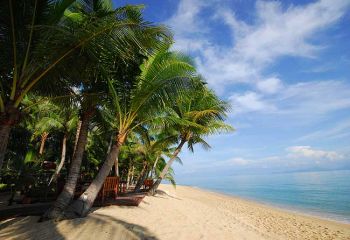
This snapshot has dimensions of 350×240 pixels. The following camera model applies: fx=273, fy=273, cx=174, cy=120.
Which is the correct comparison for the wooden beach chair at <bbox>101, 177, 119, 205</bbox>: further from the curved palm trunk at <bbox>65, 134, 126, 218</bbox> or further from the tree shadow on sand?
the tree shadow on sand

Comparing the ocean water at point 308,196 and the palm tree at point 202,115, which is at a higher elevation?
the palm tree at point 202,115

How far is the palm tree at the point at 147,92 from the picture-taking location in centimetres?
839

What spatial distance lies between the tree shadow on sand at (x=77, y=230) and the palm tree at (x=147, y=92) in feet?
4.42

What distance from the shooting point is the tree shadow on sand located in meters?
5.80

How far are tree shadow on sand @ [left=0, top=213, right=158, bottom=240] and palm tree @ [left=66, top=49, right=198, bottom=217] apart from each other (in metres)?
1.35

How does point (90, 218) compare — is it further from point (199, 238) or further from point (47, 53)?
point (47, 53)

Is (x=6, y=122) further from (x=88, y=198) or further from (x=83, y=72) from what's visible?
(x=88, y=198)

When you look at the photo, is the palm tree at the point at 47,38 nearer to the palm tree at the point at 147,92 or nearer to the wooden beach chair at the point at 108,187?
the palm tree at the point at 147,92

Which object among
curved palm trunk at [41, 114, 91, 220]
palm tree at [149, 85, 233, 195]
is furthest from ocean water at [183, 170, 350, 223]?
curved palm trunk at [41, 114, 91, 220]

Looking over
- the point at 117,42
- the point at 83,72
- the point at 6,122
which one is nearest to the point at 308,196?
the point at 83,72

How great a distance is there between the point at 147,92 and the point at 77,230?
4.32m

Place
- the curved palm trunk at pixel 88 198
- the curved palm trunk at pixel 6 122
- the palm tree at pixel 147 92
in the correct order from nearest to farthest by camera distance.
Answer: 1. the curved palm trunk at pixel 6 122
2. the curved palm trunk at pixel 88 198
3. the palm tree at pixel 147 92

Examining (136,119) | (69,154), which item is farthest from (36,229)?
(69,154)

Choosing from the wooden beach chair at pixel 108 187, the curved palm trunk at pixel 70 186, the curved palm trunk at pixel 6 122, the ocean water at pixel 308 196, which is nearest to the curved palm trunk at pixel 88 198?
the curved palm trunk at pixel 70 186
